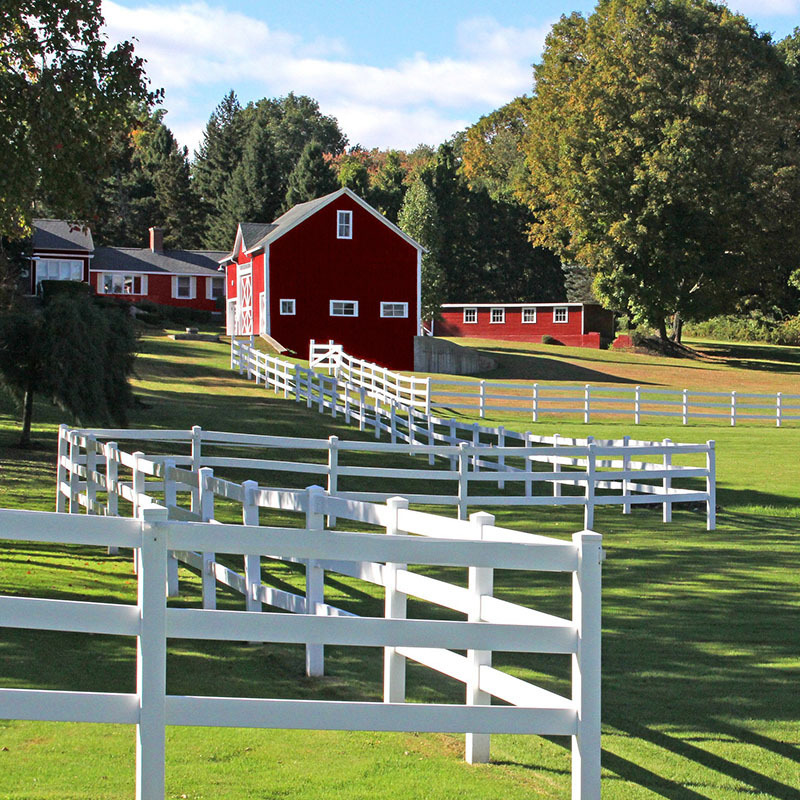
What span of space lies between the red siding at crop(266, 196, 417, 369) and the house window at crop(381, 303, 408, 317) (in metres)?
0.21

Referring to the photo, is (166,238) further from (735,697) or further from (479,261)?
(735,697)

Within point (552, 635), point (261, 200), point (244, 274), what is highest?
point (261, 200)

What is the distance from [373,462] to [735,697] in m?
16.3

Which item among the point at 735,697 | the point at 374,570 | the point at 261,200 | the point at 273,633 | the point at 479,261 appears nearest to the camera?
the point at 273,633

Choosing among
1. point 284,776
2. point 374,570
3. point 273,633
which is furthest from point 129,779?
point 374,570

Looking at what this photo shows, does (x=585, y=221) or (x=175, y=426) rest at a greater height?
(x=585, y=221)

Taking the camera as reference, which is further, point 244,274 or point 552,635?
point 244,274

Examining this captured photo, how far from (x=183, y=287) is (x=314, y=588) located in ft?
218

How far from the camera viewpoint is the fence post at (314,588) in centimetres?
761

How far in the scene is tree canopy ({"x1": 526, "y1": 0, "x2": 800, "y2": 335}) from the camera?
59.7 meters

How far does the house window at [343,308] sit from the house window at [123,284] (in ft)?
79.7

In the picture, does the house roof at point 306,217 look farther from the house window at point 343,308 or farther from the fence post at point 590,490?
the fence post at point 590,490

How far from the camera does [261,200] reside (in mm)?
78438

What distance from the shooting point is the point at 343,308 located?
167 feet
